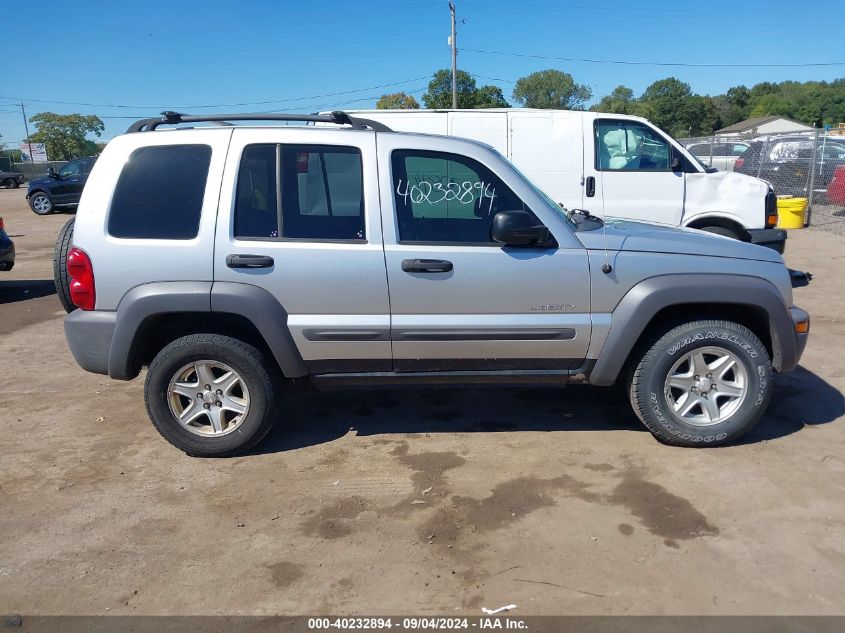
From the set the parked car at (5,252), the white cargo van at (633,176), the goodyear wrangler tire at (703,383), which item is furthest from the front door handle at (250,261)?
the parked car at (5,252)

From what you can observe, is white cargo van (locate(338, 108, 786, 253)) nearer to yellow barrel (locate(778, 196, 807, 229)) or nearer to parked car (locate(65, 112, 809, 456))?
parked car (locate(65, 112, 809, 456))

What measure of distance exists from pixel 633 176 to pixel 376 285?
5.80 meters

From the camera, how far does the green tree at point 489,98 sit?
56.9 metres

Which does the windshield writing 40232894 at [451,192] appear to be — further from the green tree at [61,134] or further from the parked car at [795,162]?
the green tree at [61,134]

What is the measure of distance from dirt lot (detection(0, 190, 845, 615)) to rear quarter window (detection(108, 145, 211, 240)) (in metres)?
1.45

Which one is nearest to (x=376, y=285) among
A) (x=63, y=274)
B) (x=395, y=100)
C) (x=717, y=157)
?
(x=63, y=274)

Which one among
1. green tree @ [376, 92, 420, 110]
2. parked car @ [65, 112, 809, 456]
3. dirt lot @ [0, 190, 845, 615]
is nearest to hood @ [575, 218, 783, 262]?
parked car @ [65, 112, 809, 456]

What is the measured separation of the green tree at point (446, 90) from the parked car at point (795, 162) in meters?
38.7

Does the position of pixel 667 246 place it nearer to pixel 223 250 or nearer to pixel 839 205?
pixel 223 250

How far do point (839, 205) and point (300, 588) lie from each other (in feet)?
53.4

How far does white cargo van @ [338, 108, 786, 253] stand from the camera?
8539 mm

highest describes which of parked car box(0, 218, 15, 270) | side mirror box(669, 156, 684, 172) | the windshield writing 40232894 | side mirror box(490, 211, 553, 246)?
side mirror box(669, 156, 684, 172)

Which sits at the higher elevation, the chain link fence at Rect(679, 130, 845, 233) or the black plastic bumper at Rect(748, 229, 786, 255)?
the chain link fence at Rect(679, 130, 845, 233)

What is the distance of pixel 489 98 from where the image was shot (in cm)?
6034
